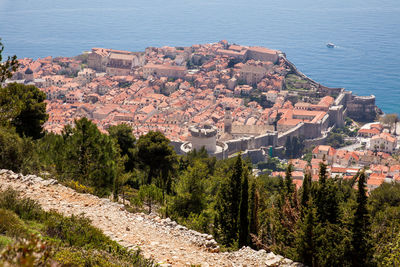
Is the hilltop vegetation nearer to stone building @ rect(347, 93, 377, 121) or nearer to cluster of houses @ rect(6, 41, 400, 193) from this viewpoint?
cluster of houses @ rect(6, 41, 400, 193)

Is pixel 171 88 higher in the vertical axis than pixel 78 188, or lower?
lower

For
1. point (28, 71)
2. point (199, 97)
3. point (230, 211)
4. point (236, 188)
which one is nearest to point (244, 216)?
point (230, 211)

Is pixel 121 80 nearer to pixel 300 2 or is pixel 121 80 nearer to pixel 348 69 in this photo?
pixel 348 69

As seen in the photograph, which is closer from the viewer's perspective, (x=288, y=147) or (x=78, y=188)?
(x=78, y=188)

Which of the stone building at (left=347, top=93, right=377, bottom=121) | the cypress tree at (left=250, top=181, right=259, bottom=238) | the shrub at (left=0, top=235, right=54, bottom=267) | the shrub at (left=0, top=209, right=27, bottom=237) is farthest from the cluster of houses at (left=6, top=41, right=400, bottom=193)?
the shrub at (left=0, top=235, right=54, bottom=267)

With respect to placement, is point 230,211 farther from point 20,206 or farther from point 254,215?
point 20,206

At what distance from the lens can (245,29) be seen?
3167 inches

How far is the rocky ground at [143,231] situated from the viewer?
17.6 ft

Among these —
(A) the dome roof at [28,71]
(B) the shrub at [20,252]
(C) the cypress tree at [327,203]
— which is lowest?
(A) the dome roof at [28,71]

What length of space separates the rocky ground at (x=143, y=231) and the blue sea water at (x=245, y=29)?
4223 cm

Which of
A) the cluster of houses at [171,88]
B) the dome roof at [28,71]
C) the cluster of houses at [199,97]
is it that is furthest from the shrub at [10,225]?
the dome roof at [28,71]

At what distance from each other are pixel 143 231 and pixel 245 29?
77.4 m

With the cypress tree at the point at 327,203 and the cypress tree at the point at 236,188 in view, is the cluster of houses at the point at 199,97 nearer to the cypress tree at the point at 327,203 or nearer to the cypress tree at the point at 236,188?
the cypress tree at the point at 236,188

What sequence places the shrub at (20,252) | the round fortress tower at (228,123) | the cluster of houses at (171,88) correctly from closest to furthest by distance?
the shrub at (20,252), the round fortress tower at (228,123), the cluster of houses at (171,88)
